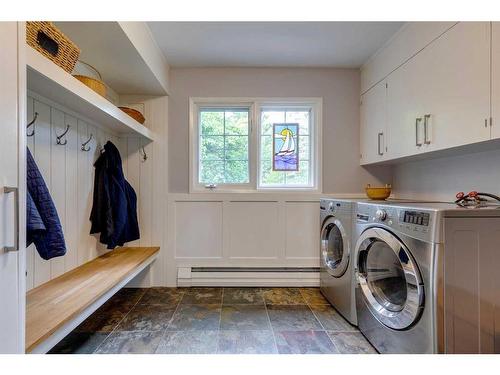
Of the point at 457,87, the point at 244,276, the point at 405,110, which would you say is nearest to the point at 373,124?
the point at 405,110

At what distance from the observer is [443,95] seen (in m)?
1.51

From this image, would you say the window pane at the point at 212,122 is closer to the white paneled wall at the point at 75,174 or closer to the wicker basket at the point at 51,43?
the white paneled wall at the point at 75,174

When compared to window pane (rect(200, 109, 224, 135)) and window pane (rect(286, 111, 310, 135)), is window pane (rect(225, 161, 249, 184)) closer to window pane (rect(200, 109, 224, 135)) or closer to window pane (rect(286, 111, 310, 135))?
window pane (rect(200, 109, 224, 135))

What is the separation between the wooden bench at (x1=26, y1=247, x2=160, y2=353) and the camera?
1046 millimetres

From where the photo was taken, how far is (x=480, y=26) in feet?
4.08

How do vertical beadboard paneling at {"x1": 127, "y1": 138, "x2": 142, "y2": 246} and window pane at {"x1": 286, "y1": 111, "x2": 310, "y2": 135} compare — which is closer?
vertical beadboard paneling at {"x1": 127, "y1": 138, "x2": 142, "y2": 246}

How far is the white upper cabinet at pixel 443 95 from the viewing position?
126 centimetres

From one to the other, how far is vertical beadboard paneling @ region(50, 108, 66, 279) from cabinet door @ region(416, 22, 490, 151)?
2.45m

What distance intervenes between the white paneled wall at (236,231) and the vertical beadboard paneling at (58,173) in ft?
3.16

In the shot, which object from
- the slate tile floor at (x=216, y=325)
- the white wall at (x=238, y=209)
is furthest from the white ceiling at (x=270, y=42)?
the slate tile floor at (x=216, y=325)

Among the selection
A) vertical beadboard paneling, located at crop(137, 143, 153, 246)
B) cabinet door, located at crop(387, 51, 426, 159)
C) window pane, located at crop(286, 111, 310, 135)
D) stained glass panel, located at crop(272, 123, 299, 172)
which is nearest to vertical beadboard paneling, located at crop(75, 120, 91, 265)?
vertical beadboard paneling, located at crop(137, 143, 153, 246)

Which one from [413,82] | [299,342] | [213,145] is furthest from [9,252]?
[413,82]

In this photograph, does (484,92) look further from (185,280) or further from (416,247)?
(185,280)

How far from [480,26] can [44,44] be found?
6.92ft
